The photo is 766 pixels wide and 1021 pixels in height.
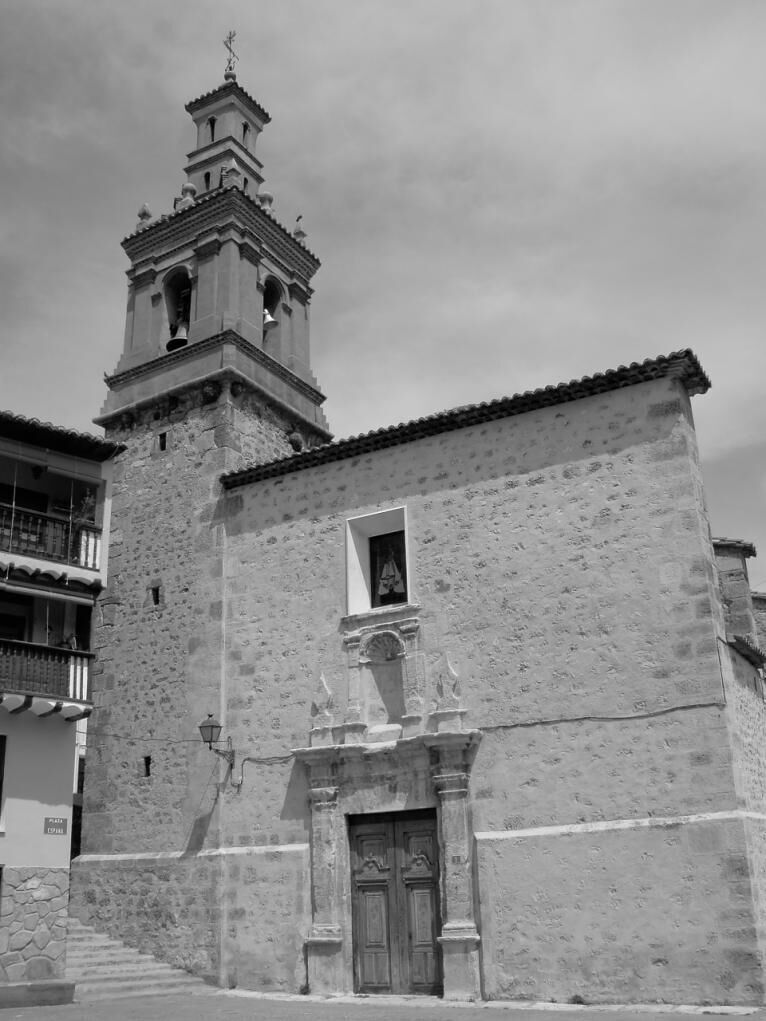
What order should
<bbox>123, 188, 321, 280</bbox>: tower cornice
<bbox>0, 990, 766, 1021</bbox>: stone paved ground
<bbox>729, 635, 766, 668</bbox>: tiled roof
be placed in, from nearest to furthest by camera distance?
<bbox>0, 990, 766, 1021</bbox>: stone paved ground → <bbox>729, 635, 766, 668</bbox>: tiled roof → <bbox>123, 188, 321, 280</bbox>: tower cornice

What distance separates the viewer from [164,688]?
16.5m

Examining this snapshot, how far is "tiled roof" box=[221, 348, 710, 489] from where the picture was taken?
44.7 feet

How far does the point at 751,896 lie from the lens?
11367 mm

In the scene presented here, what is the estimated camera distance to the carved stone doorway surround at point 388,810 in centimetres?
1291

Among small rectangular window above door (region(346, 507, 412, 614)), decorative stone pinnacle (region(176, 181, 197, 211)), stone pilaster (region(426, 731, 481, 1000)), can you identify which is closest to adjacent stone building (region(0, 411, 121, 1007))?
small rectangular window above door (region(346, 507, 412, 614))

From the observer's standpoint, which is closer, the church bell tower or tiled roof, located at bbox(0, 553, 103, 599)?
tiled roof, located at bbox(0, 553, 103, 599)

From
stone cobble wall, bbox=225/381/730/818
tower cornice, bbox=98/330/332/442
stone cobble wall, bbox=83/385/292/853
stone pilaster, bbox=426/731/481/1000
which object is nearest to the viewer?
stone pilaster, bbox=426/731/481/1000

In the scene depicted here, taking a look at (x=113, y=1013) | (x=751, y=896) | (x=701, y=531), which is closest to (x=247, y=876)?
Result: (x=113, y=1013)

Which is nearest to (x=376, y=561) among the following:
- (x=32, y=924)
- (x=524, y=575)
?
(x=524, y=575)

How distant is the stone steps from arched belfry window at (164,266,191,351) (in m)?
10.5

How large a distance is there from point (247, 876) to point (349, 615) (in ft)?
13.5

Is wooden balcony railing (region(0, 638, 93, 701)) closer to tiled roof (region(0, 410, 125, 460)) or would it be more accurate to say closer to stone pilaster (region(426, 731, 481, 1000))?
tiled roof (region(0, 410, 125, 460))

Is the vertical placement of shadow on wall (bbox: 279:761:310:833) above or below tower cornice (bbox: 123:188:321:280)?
below

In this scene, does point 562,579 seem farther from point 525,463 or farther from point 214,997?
point 214,997
